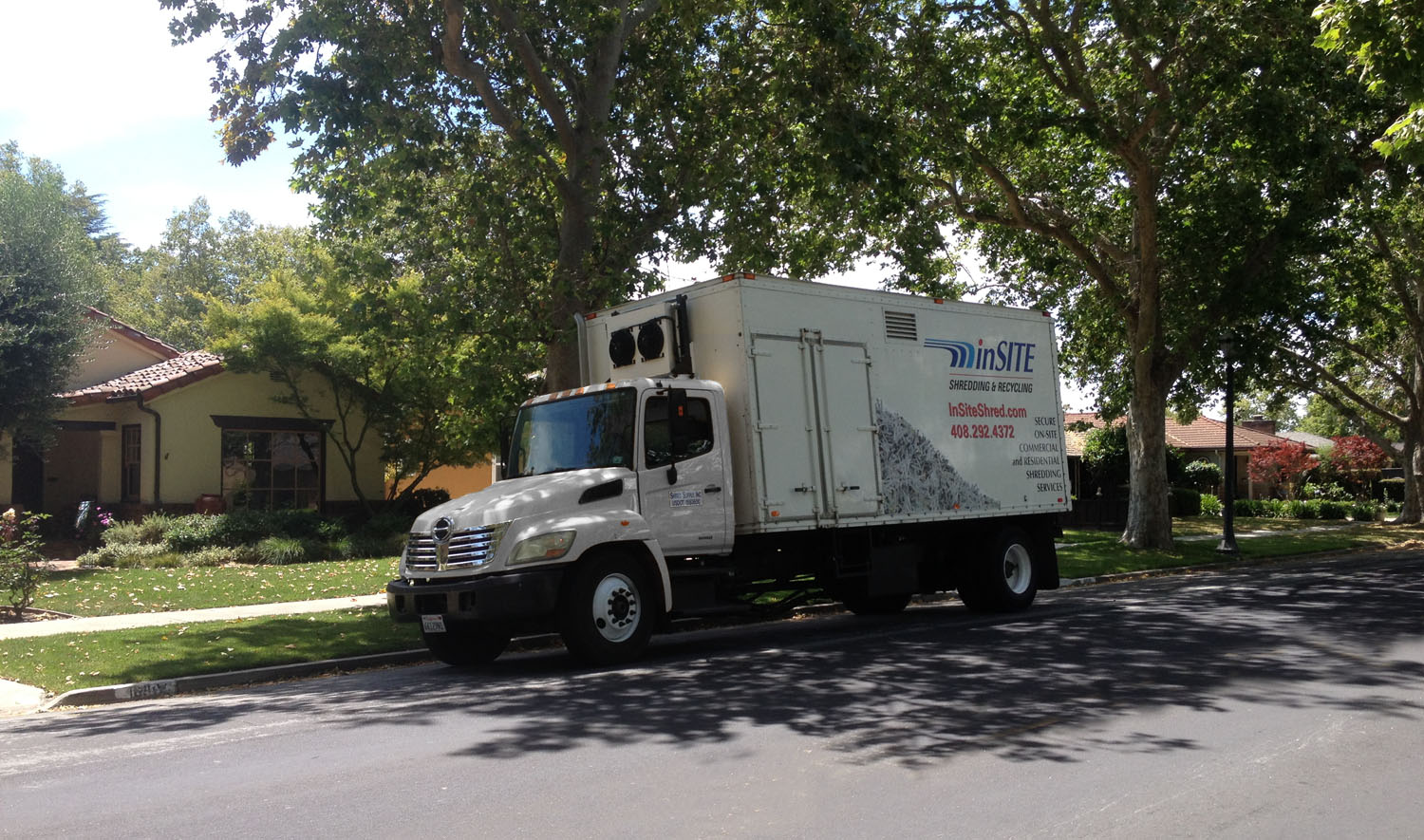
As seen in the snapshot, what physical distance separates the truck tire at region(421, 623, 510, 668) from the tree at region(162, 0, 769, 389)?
498 cm

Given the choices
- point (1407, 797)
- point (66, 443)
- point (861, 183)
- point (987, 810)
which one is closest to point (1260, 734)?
point (1407, 797)

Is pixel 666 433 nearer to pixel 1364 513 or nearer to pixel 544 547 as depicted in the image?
pixel 544 547

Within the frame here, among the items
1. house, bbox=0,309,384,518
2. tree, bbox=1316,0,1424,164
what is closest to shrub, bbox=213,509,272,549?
house, bbox=0,309,384,518

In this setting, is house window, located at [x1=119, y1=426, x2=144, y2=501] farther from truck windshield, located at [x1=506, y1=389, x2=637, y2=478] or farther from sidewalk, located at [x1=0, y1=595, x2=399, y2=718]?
truck windshield, located at [x1=506, y1=389, x2=637, y2=478]

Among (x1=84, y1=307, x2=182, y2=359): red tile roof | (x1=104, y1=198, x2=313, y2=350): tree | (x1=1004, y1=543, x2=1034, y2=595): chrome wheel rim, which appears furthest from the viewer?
(x1=104, y1=198, x2=313, y2=350): tree

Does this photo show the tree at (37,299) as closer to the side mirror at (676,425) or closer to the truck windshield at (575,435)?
the truck windshield at (575,435)

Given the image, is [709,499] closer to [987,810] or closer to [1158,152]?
[987,810]

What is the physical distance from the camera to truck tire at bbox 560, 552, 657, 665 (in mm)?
10383

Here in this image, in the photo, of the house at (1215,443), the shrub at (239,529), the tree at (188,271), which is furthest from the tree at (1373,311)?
the tree at (188,271)

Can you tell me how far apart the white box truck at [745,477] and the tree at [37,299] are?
13261mm

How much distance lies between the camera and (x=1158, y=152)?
74.0ft

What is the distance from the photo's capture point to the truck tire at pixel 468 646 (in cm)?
1119

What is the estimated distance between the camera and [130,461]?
85.8 feet

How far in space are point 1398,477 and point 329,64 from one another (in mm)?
52024
